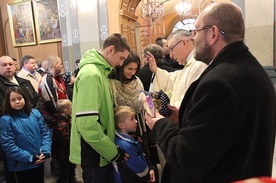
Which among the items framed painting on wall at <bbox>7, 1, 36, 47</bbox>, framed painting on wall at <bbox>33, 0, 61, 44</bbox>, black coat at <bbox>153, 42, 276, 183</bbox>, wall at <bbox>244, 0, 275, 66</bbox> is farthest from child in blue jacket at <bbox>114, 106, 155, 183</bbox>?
framed painting on wall at <bbox>7, 1, 36, 47</bbox>

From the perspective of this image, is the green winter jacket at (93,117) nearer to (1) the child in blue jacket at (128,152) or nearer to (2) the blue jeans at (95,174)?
(2) the blue jeans at (95,174)

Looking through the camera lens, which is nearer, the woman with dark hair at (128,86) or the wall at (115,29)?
the woman with dark hair at (128,86)

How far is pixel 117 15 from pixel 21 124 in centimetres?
517

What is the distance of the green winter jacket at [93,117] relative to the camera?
→ 2.00 meters

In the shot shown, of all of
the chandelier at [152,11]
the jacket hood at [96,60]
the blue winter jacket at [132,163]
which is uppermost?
the chandelier at [152,11]

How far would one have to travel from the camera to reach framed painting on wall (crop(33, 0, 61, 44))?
28.4 feet

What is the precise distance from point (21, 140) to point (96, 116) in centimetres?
147

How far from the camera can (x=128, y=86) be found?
2736 millimetres

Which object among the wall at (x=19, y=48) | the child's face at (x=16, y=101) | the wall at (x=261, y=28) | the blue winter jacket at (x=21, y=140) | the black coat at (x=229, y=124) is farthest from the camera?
the wall at (x=19, y=48)

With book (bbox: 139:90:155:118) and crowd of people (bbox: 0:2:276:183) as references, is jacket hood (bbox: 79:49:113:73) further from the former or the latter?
book (bbox: 139:90:155:118)

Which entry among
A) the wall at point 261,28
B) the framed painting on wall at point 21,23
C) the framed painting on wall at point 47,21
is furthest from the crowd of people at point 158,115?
the framed painting on wall at point 21,23

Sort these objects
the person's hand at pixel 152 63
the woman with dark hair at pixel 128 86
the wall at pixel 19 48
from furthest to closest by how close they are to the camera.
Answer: the wall at pixel 19 48 < the person's hand at pixel 152 63 < the woman with dark hair at pixel 128 86

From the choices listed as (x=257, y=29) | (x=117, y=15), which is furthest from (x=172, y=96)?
(x=117, y=15)

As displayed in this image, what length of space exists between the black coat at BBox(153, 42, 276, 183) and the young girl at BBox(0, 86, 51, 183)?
2.18 meters
